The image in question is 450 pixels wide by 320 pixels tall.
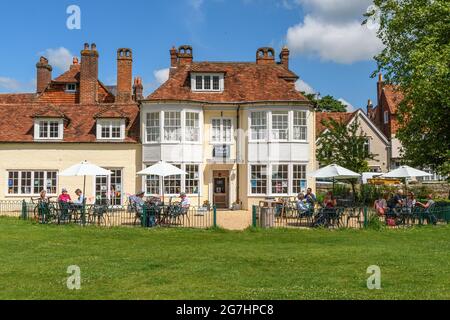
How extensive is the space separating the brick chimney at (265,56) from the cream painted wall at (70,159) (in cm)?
1168

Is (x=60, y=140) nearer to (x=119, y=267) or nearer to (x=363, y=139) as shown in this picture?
(x=119, y=267)

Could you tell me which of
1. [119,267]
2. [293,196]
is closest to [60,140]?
[293,196]

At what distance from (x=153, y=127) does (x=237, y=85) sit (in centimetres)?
647

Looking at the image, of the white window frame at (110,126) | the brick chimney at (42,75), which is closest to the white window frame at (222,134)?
the white window frame at (110,126)

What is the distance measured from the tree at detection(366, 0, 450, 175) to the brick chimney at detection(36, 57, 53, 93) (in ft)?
96.0

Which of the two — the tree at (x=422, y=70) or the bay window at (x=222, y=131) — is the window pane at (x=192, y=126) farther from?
the tree at (x=422, y=70)

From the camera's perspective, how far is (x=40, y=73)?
4412 cm

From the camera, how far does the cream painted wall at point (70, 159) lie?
29.5 m

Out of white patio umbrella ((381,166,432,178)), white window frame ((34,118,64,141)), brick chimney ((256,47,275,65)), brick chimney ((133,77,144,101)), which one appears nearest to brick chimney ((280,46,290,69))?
brick chimney ((256,47,275,65))

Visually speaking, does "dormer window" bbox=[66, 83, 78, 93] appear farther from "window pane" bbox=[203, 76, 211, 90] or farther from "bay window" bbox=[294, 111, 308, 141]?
"bay window" bbox=[294, 111, 308, 141]

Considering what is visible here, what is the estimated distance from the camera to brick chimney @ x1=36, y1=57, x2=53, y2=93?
4375 cm

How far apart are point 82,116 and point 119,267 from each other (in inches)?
871

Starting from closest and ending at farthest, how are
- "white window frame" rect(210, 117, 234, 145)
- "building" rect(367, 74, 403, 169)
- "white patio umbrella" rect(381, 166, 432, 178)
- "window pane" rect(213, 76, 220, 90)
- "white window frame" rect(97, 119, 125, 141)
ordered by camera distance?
"white patio umbrella" rect(381, 166, 432, 178) < "white window frame" rect(97, 119, 125, 141) < "white window frame" rect(210, 117, 234, 145) < "window pane" rect(213, 76, 220, 90) < "building" rect(367, 74, 403, 169)
